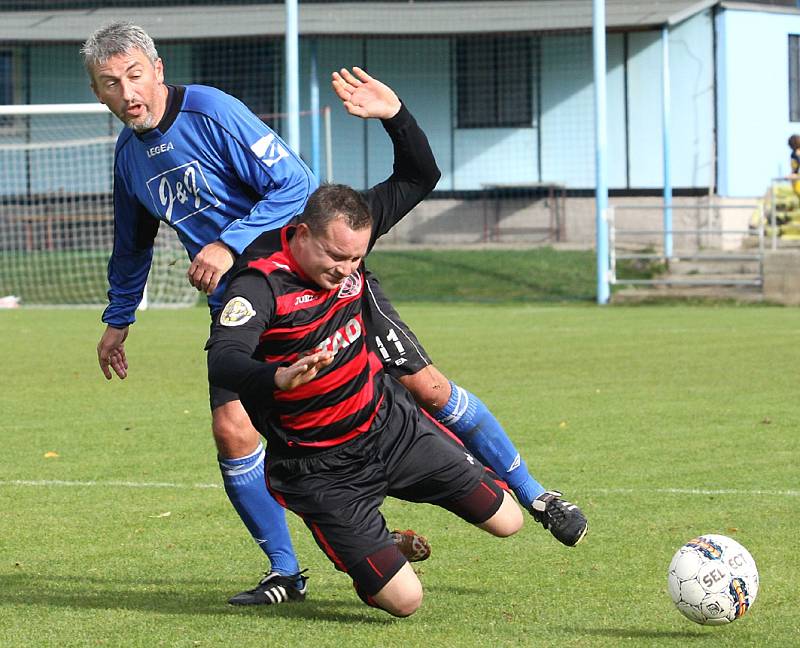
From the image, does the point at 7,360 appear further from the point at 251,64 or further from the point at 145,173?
the point at 251,64

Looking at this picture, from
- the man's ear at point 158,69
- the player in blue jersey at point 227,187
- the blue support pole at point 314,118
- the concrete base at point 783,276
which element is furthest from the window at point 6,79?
the man's ear at point 158,69

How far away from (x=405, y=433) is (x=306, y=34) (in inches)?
950

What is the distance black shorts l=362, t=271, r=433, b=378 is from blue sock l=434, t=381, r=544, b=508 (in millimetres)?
242

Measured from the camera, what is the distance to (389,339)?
543cm

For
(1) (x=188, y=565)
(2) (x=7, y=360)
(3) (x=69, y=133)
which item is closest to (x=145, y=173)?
(1) (x=188, y=565)

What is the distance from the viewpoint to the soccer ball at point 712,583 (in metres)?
4.59

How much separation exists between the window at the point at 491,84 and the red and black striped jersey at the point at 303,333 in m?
Result: 25.5

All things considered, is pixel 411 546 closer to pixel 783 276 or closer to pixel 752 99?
pixel 783 276

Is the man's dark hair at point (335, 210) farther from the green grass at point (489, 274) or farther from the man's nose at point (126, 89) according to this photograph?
the green grass at point (489, 274)

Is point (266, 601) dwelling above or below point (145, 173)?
below

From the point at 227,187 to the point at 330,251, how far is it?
100cm

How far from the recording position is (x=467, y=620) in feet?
16.0

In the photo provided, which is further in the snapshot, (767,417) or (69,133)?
(69,133)

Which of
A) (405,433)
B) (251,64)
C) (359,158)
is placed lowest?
(405,433)
